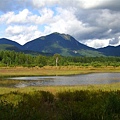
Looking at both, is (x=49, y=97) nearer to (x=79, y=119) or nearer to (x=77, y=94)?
(x=77, y=94)

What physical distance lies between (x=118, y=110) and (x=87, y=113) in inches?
108

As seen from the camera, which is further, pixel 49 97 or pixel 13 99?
pixel 49 97

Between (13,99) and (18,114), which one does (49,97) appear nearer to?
(13,99)

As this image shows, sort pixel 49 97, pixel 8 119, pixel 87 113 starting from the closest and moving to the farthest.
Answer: pixel 8 119 → pixel 87 113 → pixel 49 97

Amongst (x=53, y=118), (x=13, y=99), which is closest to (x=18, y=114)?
(x=53, y=118)

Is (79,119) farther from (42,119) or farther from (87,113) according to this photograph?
(42,119)

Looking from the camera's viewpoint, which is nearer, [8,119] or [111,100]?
[8,119]

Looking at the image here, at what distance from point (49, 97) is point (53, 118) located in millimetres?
10908

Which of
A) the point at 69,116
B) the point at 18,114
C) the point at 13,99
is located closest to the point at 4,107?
the point at 18,114

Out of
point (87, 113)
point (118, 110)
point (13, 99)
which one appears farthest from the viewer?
point (13, 99)

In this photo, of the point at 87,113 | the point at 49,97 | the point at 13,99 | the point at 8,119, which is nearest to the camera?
the point at 8,119

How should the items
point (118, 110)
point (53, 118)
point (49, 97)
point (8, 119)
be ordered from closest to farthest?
point (8, 119), point (53, 118), point (118, 110), point (49, 97)

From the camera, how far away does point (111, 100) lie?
42.8 feet

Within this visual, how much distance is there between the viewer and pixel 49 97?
72.3 ft
